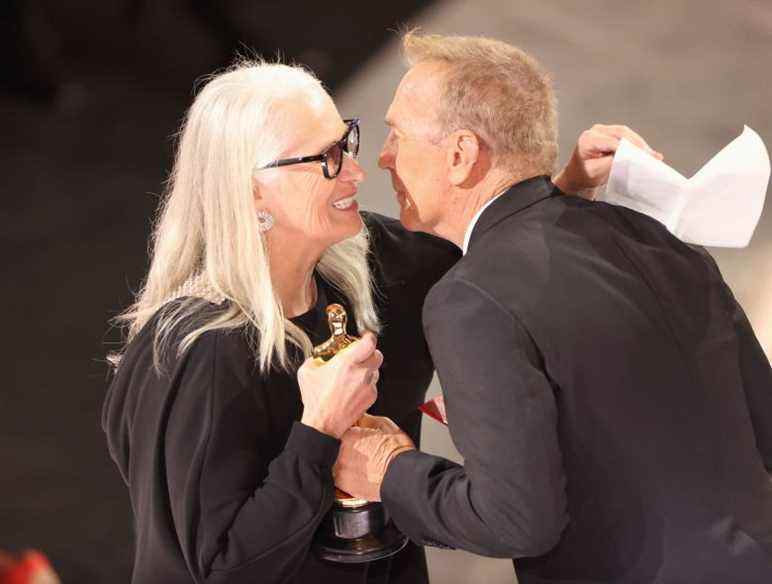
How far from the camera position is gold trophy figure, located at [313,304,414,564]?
2.04 m

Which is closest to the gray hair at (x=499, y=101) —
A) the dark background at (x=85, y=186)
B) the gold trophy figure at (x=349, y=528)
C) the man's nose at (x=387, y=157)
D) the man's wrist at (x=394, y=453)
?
the man's nose at (x=387, y=157)

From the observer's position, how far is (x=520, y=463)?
168cm

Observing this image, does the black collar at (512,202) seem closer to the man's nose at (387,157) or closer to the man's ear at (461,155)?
the man's ear at (461,155)

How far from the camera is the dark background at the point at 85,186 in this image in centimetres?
358

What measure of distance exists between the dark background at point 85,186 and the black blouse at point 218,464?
4.75ft

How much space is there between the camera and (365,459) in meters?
1.98

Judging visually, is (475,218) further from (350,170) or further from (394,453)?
(394,453)

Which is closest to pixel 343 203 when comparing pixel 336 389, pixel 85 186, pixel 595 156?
pixel 336 389

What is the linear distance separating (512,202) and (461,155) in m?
0.14

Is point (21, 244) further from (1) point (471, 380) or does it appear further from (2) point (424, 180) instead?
(1) point (471, 380)

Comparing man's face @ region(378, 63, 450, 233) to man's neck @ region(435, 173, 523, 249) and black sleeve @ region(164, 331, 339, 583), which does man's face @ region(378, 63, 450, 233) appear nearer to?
man's neck @ region(435, 173, 523, 249)

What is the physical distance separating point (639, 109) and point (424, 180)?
3208 mm

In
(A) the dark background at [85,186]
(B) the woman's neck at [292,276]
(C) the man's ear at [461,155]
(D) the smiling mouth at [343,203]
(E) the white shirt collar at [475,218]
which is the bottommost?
(A) the dark background at [85,186]

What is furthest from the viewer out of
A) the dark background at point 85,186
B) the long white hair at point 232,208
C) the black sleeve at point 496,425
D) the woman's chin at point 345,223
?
the dark background at point 85,186
